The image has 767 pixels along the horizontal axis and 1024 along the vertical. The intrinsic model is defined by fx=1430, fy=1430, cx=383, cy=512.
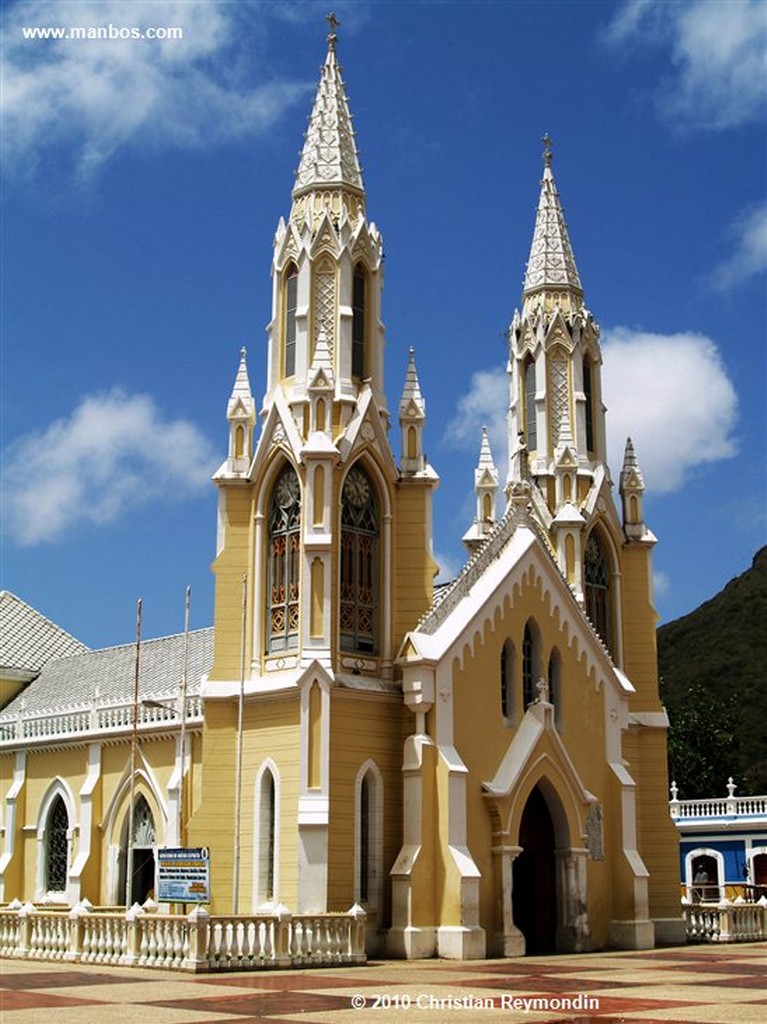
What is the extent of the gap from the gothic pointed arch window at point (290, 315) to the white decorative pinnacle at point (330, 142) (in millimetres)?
2150

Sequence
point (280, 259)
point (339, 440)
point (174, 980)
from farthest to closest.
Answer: point (280, 259) → point (339, 440) → point (174, 980)

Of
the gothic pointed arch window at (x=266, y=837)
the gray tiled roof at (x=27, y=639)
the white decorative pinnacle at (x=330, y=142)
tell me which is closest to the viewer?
the gothic pointed arch window at (x=266, y=837)

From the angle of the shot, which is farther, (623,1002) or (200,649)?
(200,649)

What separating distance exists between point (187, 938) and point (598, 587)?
19561 millimetres

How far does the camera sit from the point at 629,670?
40.2 m

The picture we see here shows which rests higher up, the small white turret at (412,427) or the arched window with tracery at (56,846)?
the small white turret at (412,427)

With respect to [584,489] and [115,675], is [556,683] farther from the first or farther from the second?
[115,675]

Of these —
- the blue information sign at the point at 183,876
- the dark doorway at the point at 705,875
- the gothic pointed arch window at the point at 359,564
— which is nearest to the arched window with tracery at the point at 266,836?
the gothic pointed arch window at the point at 359,564

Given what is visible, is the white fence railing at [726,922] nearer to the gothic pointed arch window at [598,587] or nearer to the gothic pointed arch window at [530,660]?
Result: the gothic pointed arch window at [598,587]

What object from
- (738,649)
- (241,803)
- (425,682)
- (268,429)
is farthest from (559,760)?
(738,649)

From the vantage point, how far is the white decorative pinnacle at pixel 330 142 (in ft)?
114

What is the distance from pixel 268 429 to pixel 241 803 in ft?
27.9

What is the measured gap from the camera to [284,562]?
3206 centimetres

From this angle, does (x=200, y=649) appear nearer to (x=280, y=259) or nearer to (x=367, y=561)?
(x=367, y=561)
